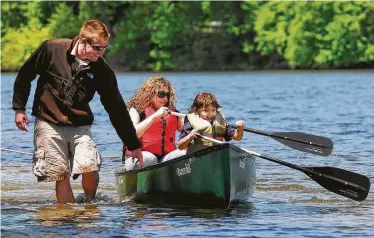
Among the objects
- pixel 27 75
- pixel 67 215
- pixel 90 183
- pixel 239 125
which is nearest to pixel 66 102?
pixel 27 75

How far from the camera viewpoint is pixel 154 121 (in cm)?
1178

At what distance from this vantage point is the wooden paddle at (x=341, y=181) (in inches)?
461

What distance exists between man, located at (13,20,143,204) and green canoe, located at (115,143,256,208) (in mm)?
833

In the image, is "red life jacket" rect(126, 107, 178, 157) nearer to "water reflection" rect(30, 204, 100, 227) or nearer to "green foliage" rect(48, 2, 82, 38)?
"water reflection" rect(30, 204, 100, 227)

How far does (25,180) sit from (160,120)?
343 cm

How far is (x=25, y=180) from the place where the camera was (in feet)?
48.6

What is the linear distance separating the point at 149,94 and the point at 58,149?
140 cm

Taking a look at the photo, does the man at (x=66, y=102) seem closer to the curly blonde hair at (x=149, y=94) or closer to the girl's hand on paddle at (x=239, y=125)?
the curly blonde hair at (x=149, y=94)

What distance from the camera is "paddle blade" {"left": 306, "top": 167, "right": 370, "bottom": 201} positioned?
461 inches

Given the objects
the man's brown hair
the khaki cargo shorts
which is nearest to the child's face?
the khaki cargo shorts

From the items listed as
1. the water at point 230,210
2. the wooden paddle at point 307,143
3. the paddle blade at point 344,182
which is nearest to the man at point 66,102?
the water at point 230,210

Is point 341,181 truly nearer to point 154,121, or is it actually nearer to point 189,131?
point 189,131

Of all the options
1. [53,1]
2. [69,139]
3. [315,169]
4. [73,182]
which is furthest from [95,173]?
[53,1]

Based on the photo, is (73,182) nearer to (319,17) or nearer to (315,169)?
(315,169)
